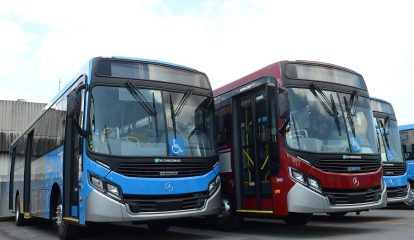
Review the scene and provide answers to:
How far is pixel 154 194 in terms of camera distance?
7965 mm

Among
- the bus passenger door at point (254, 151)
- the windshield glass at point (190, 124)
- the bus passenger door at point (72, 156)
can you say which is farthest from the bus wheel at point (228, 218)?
the bus passenger door at point (72, 156)

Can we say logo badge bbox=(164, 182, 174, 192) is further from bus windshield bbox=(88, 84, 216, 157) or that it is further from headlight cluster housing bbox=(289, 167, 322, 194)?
headlight cluster housing bbox=(289, 167, 322, 194)

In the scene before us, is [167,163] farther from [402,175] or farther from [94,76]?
[402,175]

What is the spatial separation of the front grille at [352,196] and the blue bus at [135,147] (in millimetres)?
2151

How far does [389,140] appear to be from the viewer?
548 inches

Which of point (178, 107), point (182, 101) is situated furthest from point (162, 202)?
point (182, 101)

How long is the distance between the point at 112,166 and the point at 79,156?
0.96 meters

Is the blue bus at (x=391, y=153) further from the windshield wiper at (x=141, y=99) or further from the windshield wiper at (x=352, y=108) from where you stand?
the windshield wiper at (x=141, y=99)

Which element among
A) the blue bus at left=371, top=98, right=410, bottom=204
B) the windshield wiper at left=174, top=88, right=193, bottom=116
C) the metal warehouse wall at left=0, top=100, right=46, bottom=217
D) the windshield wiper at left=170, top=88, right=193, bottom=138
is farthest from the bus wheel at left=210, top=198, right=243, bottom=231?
the metal warehouse wall at left=0, top=100, right=46, bottom=217

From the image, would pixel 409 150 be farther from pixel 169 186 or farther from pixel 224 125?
pixel 169 186

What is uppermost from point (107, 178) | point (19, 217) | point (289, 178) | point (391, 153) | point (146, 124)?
point (146, 124)

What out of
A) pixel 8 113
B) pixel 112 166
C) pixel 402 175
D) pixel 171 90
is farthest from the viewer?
pixel 8 113

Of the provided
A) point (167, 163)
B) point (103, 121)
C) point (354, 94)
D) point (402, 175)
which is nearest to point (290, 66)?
point (354, 94)

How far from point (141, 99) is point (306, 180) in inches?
134
